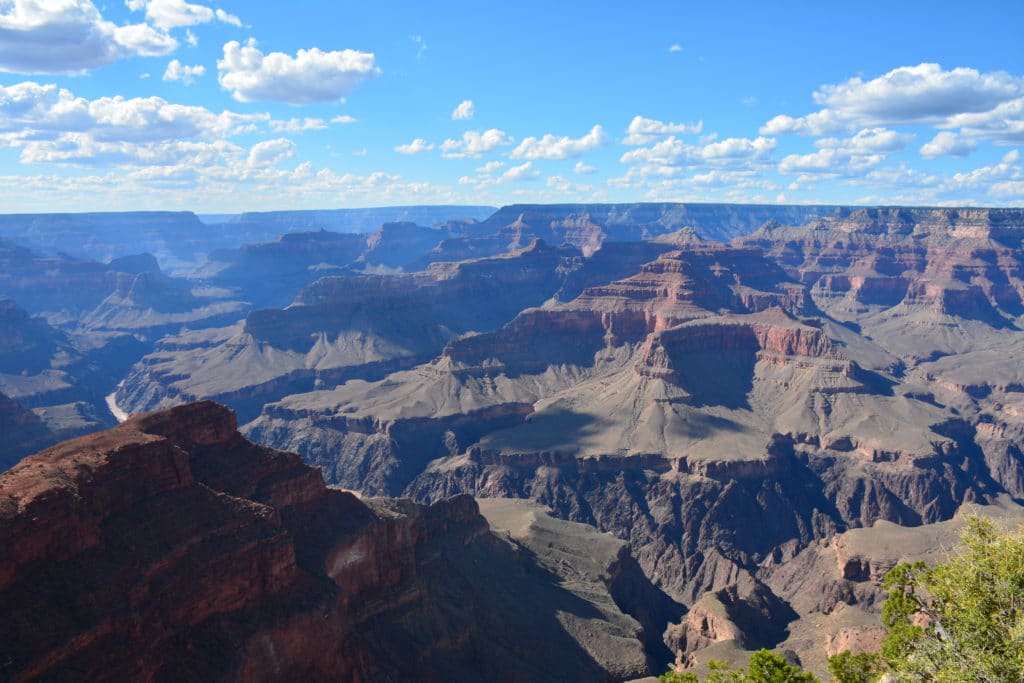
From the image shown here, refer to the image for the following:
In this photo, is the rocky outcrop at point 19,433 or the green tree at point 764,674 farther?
the rocky outcrop at point 19,433

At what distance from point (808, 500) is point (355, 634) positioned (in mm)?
105200

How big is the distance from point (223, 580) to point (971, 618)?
155 ft

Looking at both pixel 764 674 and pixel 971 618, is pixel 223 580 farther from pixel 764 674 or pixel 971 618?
pixel 971 618

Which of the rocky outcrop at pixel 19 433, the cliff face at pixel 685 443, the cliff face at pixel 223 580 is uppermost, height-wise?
the cliff face at pixel 223 580

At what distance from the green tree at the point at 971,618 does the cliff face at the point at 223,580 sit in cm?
A: 4052

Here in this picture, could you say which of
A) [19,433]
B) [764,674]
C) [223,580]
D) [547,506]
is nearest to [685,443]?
[547,506]

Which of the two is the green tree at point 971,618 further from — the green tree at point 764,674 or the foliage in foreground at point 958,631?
the green tree at point 764,674

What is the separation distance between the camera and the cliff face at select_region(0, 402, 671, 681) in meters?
47.2

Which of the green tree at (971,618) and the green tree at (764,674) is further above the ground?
the green tree at (971,618)

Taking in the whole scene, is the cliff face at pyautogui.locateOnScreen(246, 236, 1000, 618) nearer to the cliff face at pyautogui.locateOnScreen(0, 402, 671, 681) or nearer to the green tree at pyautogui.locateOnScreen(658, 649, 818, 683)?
the cliff face at pyautogui.locateOnScreen(0, 402, 671, 681)

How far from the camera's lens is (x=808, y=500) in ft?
466

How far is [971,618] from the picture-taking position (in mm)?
35719

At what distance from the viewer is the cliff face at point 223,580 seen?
47.2m

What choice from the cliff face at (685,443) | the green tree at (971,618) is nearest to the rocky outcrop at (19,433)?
the cliff face at (685,443)
